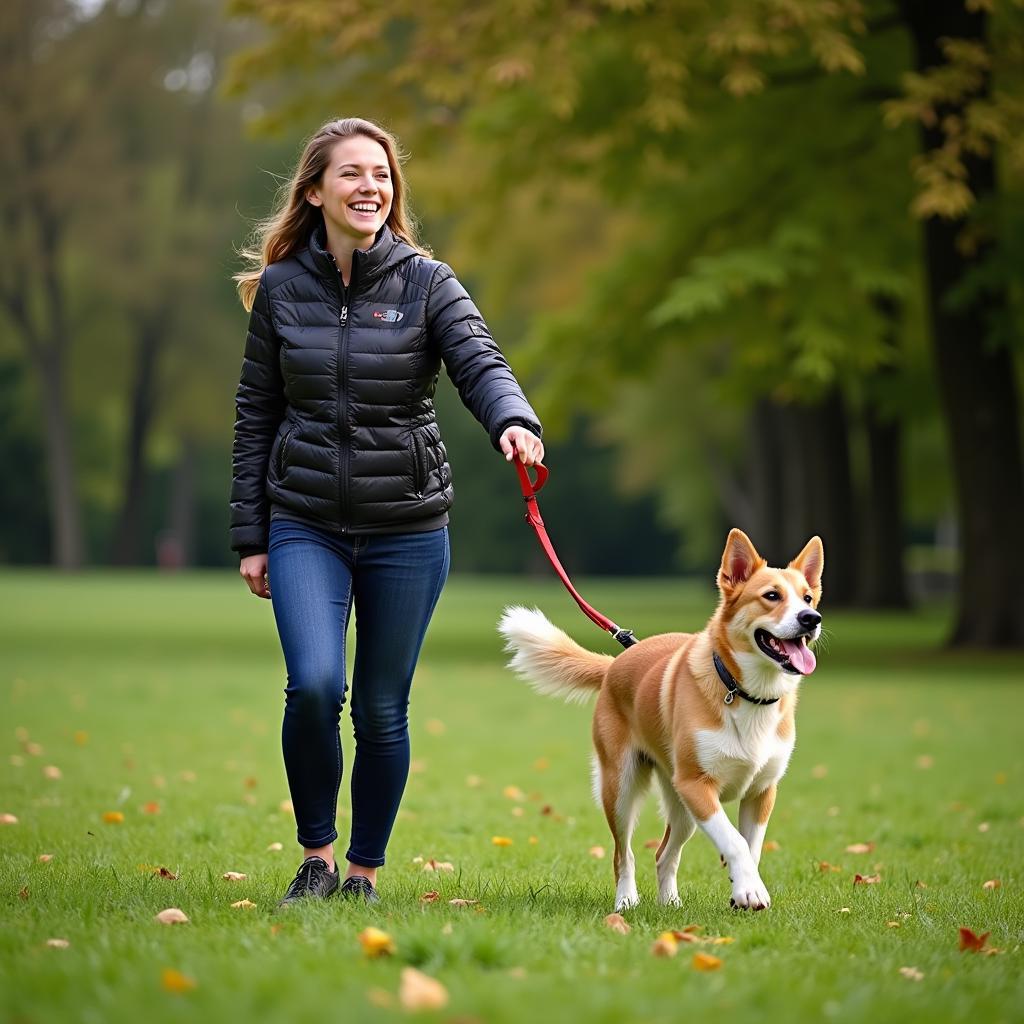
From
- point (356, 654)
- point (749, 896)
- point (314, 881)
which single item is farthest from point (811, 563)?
point (314, 881)

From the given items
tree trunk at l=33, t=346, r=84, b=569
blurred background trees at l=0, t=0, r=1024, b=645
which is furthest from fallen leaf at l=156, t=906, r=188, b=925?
tree trunk at l=33, t=346, r=84, b=569

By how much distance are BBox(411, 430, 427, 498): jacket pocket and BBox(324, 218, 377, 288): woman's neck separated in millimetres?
578

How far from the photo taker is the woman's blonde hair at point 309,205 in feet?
17.8

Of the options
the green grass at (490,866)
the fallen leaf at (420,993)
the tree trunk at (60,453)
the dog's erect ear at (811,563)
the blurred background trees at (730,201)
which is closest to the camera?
the fallen leaf at (420,993)

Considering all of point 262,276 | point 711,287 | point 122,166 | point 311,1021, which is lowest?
point 311,1021

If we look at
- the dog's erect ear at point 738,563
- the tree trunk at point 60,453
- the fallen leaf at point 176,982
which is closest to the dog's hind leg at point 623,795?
the dog's erect ear at point 738,563

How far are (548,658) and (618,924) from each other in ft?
4.53

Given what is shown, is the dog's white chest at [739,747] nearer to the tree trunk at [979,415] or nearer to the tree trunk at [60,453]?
the tree trunk at [979,415]

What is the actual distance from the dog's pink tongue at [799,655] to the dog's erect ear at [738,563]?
0.33 meters

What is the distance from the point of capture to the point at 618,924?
494 centimetres

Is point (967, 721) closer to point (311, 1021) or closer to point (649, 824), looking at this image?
point (649, 824)

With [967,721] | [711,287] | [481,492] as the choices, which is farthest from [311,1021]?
[481,492]

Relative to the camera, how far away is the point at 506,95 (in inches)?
739

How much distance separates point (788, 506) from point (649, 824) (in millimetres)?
26288
